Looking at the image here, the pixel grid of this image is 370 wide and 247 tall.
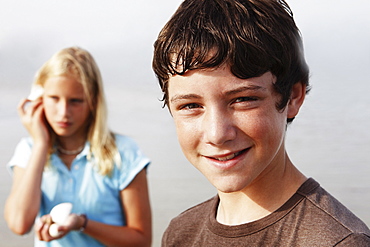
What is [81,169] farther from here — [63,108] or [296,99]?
[296,99]

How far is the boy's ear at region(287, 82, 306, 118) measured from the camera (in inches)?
62.7

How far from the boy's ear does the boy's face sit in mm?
32

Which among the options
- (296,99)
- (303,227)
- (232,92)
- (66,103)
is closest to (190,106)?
(232,92)

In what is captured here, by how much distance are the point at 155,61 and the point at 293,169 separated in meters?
0.51

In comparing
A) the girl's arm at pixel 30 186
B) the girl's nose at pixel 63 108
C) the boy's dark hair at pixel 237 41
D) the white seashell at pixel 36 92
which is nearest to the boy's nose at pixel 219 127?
the boy's dark hair at pixel 237 41

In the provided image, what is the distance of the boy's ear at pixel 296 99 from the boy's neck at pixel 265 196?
0.15m

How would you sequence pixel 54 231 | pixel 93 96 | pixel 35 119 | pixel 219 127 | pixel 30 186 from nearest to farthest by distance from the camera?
pixel 219 127 → pixel 54 231 → pixel 30 186 → pixel 93 96 → pixel 35 119

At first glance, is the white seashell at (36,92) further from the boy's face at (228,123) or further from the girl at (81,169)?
the boy's face at (228,123)

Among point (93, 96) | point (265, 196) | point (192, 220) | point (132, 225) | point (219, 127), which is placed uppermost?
point (93, 96)

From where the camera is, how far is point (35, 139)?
309 centimetres

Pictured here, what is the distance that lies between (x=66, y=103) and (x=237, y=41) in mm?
1705

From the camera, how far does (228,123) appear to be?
4.71ft

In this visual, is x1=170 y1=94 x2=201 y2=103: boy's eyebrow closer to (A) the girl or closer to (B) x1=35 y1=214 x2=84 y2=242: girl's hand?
(B) x1=35 y1=214 x2=84 y2=242: girl's hand

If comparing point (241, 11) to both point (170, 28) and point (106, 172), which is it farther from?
point (106, 172)
